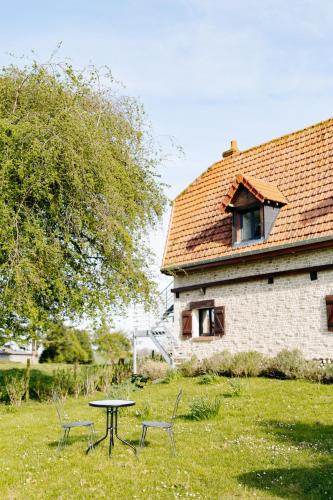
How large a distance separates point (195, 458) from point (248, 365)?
335 inches

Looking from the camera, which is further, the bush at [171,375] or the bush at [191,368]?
the bush at [191,368]

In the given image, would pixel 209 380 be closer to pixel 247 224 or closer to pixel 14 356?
pixel 247 224

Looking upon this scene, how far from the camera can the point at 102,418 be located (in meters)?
11.2

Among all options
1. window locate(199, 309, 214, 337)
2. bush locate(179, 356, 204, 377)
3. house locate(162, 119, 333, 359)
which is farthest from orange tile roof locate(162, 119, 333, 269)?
bush locate(179, 356, 204, 377)

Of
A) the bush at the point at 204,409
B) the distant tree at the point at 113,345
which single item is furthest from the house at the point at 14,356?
the bush at the point at 204,409

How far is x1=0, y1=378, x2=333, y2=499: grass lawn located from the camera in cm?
647

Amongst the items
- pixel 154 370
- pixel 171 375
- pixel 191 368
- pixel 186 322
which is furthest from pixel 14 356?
pixel 191 368

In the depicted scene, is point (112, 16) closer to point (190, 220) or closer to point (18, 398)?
point (18, 398)

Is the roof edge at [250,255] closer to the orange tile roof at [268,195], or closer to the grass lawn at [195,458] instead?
the orange tile roof at [268,195]

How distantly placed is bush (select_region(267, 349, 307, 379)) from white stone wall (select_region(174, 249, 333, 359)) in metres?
0.42

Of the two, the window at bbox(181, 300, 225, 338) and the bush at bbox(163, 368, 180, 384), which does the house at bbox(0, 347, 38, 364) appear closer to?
the window at bbox(181, 300, 225, 338)

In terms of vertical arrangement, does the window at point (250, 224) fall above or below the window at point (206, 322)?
above

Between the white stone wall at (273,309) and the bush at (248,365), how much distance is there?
2.00 feet

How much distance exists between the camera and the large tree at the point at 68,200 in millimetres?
12445
